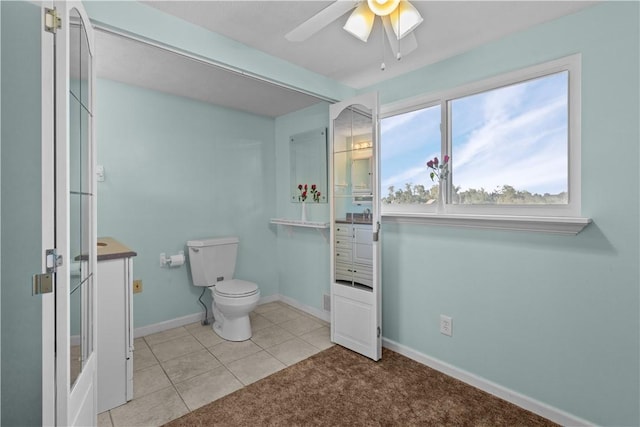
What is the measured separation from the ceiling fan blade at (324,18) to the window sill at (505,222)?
143 cm

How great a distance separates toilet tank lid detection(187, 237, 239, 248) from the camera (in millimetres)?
3006

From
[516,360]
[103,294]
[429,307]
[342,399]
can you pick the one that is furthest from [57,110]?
[516,360]

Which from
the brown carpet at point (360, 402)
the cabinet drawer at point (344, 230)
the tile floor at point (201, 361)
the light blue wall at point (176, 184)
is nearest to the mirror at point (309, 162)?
the light blue wall at point (176, 184)

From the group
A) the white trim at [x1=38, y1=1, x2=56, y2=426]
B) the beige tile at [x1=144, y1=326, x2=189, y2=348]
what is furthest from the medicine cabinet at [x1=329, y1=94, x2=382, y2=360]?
the white trim at [x1=38, y1=1, x2=56, y2=426]

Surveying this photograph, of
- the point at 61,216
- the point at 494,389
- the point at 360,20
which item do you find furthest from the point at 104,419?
the point at 360,20

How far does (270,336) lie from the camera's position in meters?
2.87

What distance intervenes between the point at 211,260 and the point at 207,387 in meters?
1.25

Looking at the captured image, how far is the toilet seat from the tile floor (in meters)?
0.43

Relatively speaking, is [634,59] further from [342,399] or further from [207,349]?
[207,349]

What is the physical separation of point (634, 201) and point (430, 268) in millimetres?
1170

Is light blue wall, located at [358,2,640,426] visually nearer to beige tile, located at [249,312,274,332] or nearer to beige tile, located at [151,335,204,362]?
beige tile, located at [249,312,274,332]

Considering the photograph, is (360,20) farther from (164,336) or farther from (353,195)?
(164,336)

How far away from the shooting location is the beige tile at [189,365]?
7.30 feet

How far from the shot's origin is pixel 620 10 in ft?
5.11
